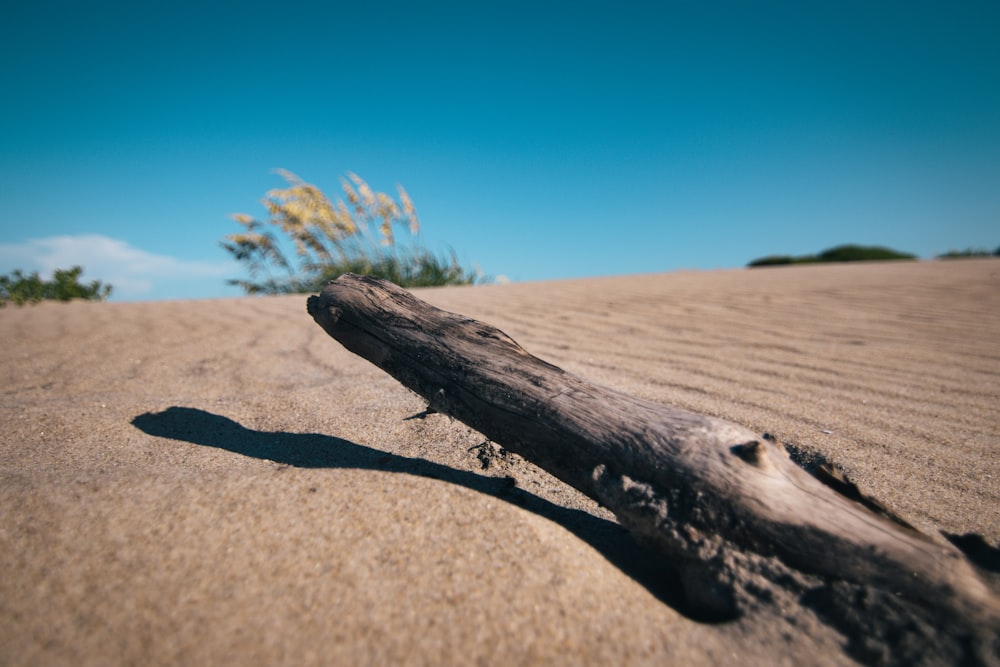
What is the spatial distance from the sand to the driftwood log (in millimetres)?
77

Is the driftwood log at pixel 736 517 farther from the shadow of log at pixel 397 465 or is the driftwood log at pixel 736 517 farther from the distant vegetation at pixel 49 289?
the distant vegetation at pixel 49 289

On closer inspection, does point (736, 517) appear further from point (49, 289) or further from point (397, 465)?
point (49, 289)

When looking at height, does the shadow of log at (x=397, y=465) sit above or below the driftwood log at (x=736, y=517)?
below

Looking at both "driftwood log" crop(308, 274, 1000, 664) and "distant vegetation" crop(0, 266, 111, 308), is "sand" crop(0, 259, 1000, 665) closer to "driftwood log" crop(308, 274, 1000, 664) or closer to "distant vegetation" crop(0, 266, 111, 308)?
"driftwood log" crop(308, 274, 1000, 664)

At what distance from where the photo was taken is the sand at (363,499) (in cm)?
83

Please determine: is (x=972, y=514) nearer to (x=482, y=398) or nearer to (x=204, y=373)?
(x=482, y=398)

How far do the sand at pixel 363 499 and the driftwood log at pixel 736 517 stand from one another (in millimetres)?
77

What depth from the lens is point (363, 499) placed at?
1132 mm

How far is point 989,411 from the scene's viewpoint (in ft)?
6.69

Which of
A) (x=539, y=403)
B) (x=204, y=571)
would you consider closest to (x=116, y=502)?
(x=204, y=571)

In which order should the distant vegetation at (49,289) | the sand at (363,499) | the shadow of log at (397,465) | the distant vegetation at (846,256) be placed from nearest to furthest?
the sand at (363,499) < the shadow of log at (397,465) < the distant vegetation at (49,289) < the distant vegetation at (846,256)

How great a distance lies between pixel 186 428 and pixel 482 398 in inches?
45.9

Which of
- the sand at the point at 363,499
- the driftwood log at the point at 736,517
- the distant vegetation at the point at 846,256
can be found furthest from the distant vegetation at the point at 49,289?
the distant vegetation at the point at 846,256

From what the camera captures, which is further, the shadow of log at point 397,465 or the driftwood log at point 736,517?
the shadow of log at point 397,465
